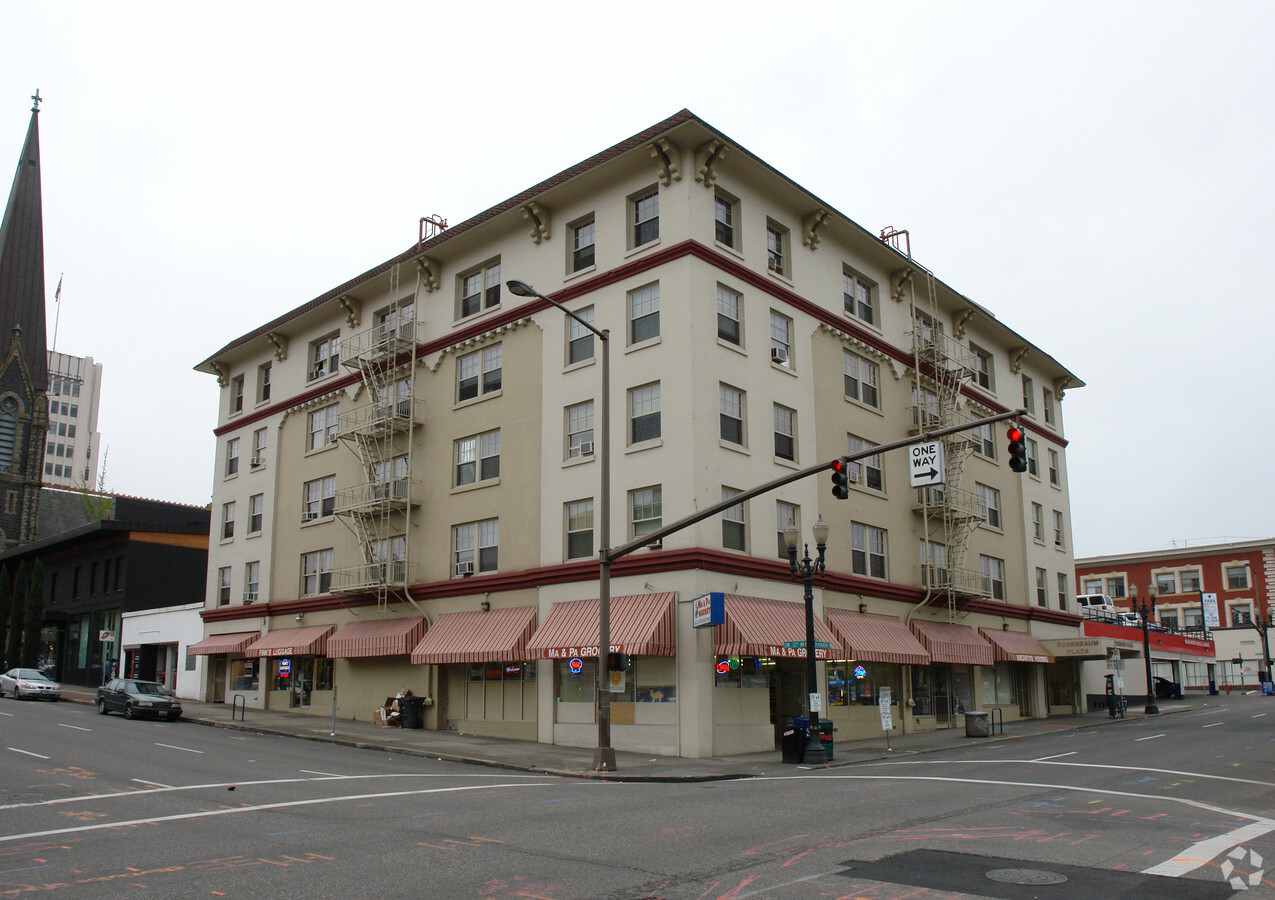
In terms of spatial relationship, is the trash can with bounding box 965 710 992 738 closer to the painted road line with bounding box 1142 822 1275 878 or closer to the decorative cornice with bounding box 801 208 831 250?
the decorative cornice with bounding box 801 208 831 250

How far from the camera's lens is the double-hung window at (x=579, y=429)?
94.4 ft

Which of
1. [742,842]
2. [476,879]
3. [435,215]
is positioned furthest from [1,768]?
[435,215]

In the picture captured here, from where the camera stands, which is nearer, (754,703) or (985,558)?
(754,703)

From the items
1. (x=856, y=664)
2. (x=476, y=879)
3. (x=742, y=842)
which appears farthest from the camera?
(x=856, y=664)

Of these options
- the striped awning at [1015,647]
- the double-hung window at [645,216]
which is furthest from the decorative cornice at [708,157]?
the striped awning at [1015,647]

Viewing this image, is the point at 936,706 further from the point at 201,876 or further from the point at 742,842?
the point at 201,876

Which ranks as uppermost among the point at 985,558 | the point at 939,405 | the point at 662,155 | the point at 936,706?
the point at 662,155

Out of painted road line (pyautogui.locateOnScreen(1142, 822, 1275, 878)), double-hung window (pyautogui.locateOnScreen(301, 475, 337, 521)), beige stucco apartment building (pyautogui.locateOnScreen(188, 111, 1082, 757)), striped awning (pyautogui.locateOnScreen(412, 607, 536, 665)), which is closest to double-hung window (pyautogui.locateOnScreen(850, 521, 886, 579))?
beige stucco apartment building (pyautogui.locateOnScreen(188, 111, 1082, 757))

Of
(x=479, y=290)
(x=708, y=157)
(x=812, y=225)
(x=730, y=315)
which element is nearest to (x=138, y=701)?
(x=479, y=290)

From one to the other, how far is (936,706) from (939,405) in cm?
1120

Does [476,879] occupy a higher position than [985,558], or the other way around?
[985,558]

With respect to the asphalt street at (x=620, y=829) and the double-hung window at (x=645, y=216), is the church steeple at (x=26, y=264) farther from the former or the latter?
the asphalt street at (x=620, y=829)

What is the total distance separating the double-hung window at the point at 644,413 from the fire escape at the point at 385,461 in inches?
394

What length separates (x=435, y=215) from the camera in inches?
1453
